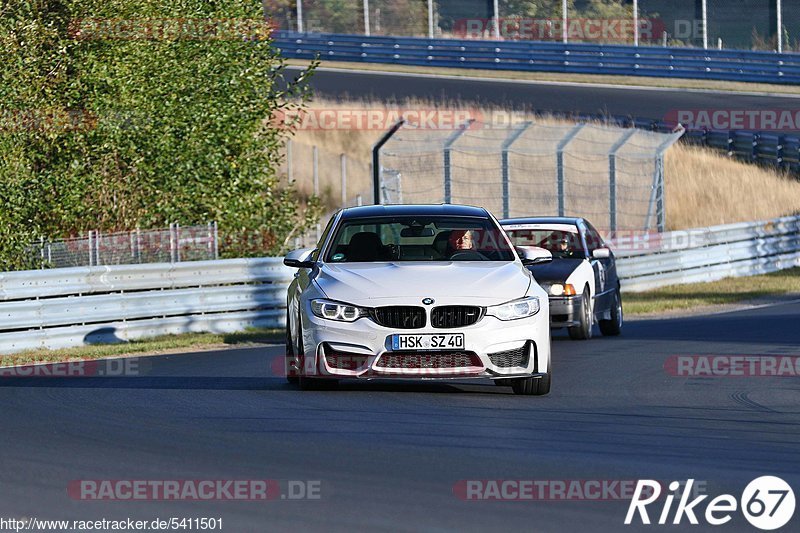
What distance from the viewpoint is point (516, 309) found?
36.7 feet

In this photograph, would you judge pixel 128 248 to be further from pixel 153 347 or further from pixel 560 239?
pixel 560 239

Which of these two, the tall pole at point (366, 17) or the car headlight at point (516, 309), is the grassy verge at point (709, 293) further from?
the tall pole at point (366, 17)

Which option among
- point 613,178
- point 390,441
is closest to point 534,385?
point 390,441

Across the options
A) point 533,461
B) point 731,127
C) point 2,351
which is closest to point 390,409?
point 533,461

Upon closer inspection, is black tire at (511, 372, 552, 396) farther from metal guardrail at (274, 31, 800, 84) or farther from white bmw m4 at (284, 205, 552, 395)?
metal guardrail at (274, 31, 800, 84)

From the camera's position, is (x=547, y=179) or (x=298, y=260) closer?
(x=298, y=260)

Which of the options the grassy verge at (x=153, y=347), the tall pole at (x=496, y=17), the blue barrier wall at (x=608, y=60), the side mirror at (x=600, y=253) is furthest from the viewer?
the tall pole at (x=496, y=17)

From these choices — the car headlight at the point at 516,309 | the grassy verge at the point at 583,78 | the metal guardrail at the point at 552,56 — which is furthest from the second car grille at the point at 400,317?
the grassy verge at the point at 583,78

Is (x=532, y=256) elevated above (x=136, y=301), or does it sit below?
above

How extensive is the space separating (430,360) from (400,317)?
0.39 meters

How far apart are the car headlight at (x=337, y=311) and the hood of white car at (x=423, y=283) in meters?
0.05

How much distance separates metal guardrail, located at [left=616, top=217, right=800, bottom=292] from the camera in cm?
2703

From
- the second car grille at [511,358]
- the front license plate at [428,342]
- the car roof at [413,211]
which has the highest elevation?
the car roof at [413,211]

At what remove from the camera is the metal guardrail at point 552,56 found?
42.1 metres
